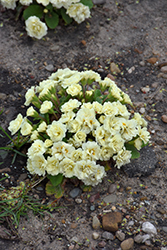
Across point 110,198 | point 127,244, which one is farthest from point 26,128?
point 127,244

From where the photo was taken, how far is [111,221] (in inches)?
97.8

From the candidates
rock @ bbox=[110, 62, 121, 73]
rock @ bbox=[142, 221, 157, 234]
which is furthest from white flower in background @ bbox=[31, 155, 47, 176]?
rock @ bbox=[110, 62, 121, 73]

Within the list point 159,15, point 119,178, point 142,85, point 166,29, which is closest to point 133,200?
point 119,178

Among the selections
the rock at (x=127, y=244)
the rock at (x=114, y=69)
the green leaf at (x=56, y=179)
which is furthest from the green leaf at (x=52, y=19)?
the rock at (x=127, y=244)

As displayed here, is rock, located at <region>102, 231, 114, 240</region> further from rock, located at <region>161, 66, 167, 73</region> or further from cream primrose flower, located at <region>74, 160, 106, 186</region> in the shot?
rock, located at <region>161, 66, 167, 73</region>

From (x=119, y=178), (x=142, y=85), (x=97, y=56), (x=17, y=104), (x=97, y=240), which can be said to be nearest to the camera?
(x=97, y=240)

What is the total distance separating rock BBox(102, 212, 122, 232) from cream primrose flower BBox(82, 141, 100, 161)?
581 millimetres

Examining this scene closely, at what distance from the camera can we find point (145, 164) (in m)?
2.91

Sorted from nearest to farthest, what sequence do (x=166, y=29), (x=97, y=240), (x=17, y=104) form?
1. (x=97, y=240)
2. (x=17, y=104)
3. (x=166, y=29)

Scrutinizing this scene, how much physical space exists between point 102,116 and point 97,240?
1125mm

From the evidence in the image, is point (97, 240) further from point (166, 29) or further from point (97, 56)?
point (166, 29)

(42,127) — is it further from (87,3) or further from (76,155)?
(87,3)

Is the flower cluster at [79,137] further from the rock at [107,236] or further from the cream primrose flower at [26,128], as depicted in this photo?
the rock at [107,236]

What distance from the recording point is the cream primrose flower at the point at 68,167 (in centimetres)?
234
